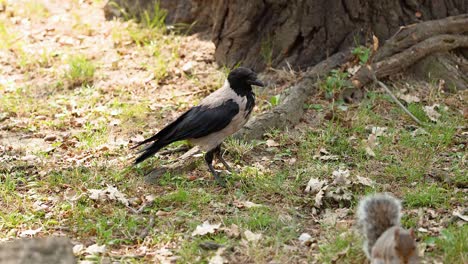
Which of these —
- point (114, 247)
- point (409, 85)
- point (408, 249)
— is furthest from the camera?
point (409, 85)

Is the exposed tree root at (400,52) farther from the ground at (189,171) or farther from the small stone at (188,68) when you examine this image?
the small stone at (188,68)

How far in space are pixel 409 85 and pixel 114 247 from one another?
3.86 metres

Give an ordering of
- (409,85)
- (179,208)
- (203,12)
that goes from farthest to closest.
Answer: (203,12)
(409,85)
(179,208)

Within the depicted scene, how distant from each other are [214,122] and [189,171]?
57 centimetres

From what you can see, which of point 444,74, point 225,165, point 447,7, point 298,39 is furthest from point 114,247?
point 447,7

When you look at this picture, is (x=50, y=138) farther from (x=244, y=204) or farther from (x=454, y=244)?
(x=454, y=244)

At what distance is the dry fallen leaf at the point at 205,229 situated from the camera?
473cm

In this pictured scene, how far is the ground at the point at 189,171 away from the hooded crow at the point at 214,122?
270 mm

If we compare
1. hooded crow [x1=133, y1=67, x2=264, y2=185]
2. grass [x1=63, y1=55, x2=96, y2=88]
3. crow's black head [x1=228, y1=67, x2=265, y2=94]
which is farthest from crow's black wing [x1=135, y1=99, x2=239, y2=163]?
grass [x1=63, y1=55, x2=96, y2=88]

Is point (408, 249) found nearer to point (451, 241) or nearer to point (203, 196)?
point (451, 241)

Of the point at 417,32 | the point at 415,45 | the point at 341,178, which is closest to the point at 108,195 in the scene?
the point at 341,178

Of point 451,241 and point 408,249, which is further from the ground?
point 408,249

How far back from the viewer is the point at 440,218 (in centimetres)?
485

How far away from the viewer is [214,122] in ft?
18.5
